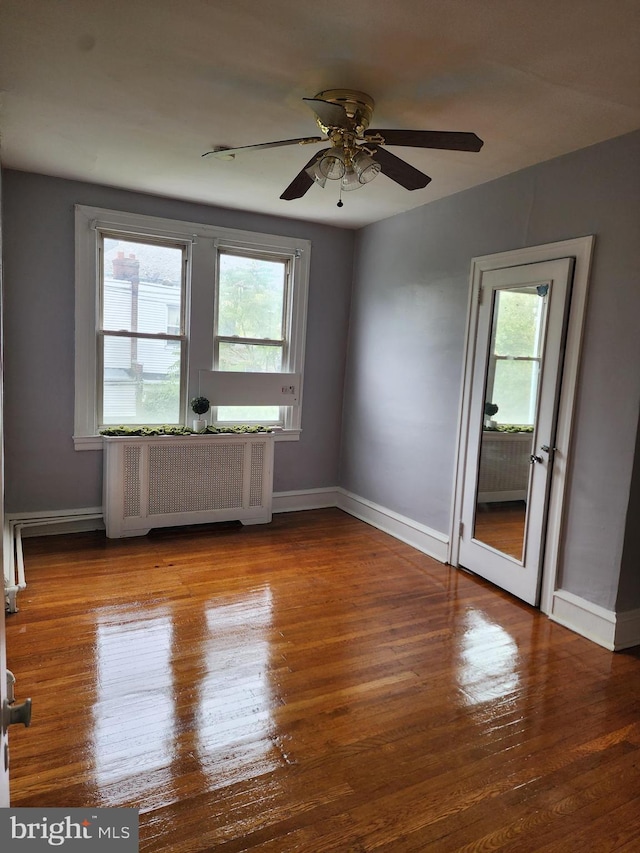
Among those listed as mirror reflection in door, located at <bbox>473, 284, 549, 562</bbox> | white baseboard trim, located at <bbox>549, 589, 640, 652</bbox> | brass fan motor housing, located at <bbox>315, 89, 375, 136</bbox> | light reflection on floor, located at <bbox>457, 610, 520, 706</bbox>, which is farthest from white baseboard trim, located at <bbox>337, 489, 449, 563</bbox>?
brass fan motor housing, located at <bbox>315, 89, 375, 136</bbox>

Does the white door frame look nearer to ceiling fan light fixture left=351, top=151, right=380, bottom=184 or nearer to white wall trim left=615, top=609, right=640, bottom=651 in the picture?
white wall trim left=615, top=609, right=640, bottom=651

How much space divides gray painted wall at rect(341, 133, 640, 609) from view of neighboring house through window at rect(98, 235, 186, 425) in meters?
1.70

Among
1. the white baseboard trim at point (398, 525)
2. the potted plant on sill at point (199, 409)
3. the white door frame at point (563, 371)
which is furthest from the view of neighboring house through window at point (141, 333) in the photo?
the white door frame at point (563, 371)

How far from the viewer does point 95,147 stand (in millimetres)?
3479

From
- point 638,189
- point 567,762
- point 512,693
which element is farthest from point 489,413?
point 567,762

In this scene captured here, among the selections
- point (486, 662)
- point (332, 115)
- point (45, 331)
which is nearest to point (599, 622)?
point (486, 662)

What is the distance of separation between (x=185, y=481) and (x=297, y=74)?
311 cm

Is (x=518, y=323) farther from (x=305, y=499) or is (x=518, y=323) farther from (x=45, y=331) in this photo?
(x=45, y=331)

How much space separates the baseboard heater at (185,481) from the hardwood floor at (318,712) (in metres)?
0.65

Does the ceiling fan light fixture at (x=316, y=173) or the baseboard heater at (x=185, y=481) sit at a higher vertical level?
the ceiling fan light fixture at (x=316, y=173)

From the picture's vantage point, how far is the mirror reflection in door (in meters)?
3.49

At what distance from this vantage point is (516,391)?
361cm

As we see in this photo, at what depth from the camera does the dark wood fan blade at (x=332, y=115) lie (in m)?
2.35

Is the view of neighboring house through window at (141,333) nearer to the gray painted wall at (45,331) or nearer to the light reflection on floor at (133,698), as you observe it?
the gray painted wall at (45,331)
